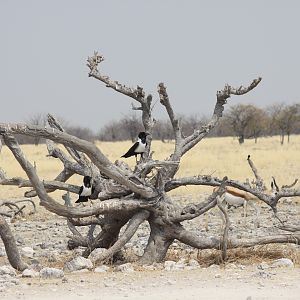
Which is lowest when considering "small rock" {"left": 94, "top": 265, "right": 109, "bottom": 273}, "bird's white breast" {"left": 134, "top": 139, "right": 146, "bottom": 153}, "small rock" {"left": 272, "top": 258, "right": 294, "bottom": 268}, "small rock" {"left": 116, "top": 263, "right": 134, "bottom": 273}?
"small rock" {"left": 94, "top": 265, "right": 109, "bottom": 273}

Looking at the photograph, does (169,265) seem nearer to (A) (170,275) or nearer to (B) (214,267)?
(B) (214,267)

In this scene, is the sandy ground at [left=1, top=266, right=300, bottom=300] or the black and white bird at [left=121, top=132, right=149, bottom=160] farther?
the black and white bird at [left=121, top=132, right=149, bottom=160]

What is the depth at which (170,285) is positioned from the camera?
7.62 metres

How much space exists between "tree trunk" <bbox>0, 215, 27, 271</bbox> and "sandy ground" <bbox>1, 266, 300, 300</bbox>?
854mm

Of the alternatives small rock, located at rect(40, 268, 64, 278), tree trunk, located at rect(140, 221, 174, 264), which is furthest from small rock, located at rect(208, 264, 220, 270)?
small rock, located at rect(40, 268, 64, 278)

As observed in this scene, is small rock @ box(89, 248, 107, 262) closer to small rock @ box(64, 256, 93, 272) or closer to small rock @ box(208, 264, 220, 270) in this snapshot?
small rock @ box(64, 256, 93, 272)

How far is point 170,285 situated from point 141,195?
7.08ft

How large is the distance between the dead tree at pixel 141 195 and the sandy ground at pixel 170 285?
1031 millimetres

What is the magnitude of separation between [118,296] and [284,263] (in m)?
2.59

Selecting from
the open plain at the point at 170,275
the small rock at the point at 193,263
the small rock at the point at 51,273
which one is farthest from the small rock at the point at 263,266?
the small rock at the point at 51,273

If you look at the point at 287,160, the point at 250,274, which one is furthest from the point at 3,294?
the point at 287,160

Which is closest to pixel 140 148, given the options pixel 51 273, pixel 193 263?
pixel 193 263

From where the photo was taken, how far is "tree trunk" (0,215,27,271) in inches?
342

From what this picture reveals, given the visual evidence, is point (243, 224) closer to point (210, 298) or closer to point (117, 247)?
point (117, 247)
